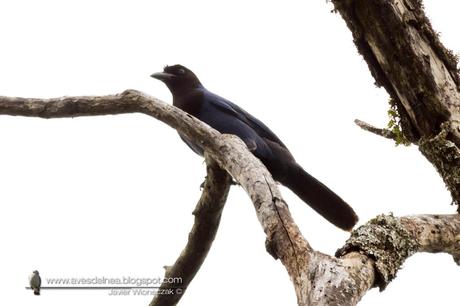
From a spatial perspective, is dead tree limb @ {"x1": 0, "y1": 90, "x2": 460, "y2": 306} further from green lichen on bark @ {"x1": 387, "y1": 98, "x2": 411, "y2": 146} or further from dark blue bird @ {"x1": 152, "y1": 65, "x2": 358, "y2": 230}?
dark blue bird @ {"x1": 152, "y1": 65, "x2": 358, "y2": 230}

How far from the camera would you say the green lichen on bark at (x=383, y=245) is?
270cm

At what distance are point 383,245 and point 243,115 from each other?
412cm

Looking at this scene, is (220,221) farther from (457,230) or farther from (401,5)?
(401,5)

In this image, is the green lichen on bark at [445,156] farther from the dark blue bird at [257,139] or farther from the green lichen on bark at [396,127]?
the dark blue bird at [257,139]

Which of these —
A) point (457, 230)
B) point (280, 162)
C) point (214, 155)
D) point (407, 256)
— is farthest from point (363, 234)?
point (280, 162)

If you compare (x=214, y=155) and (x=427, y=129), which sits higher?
(x=427, y=129)

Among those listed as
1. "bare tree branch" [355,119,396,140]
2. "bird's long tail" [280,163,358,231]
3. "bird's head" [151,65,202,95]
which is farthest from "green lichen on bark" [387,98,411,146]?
"bird's head" [151,65,202,95]

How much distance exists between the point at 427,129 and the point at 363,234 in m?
0.90

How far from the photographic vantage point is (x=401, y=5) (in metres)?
3.22

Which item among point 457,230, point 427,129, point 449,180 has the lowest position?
point 457,230

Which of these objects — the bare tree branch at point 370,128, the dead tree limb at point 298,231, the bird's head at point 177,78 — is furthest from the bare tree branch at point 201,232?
the bird's head at point 177,78

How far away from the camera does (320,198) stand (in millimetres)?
6109

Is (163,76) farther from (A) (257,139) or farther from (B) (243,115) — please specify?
(A) (257,139)

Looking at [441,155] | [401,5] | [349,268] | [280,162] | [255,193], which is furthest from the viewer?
[280,162]
